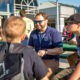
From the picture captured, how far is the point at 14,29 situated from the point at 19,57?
0.86ft

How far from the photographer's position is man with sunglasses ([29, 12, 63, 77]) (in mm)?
2729

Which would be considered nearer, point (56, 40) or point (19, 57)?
point (19, 57)

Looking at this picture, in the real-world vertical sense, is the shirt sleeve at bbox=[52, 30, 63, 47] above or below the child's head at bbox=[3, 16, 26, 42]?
below

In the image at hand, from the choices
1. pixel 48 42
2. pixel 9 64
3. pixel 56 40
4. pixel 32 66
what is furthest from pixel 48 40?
pixel 9 64

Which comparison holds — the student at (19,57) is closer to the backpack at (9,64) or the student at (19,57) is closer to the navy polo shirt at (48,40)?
the backpack at (9,64)

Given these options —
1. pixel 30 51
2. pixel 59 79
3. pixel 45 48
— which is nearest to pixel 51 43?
pixel 45 48

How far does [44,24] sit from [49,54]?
1.72ft

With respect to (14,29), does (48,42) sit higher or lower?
lower

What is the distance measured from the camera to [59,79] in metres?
2.34

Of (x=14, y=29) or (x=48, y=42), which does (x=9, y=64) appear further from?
(x=48, y=42)

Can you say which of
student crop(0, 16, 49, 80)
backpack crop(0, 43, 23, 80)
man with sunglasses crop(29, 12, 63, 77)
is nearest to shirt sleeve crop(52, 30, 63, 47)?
man with sunglasses crop(29, 12, 63, 77)

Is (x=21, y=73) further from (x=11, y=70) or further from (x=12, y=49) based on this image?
(x=12, y=49)

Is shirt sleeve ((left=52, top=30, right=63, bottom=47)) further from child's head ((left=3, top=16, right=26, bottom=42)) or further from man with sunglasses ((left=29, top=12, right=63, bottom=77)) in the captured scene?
child's head ((left=3, top=16, right=26, bottom=42))

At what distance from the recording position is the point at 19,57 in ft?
5.03
